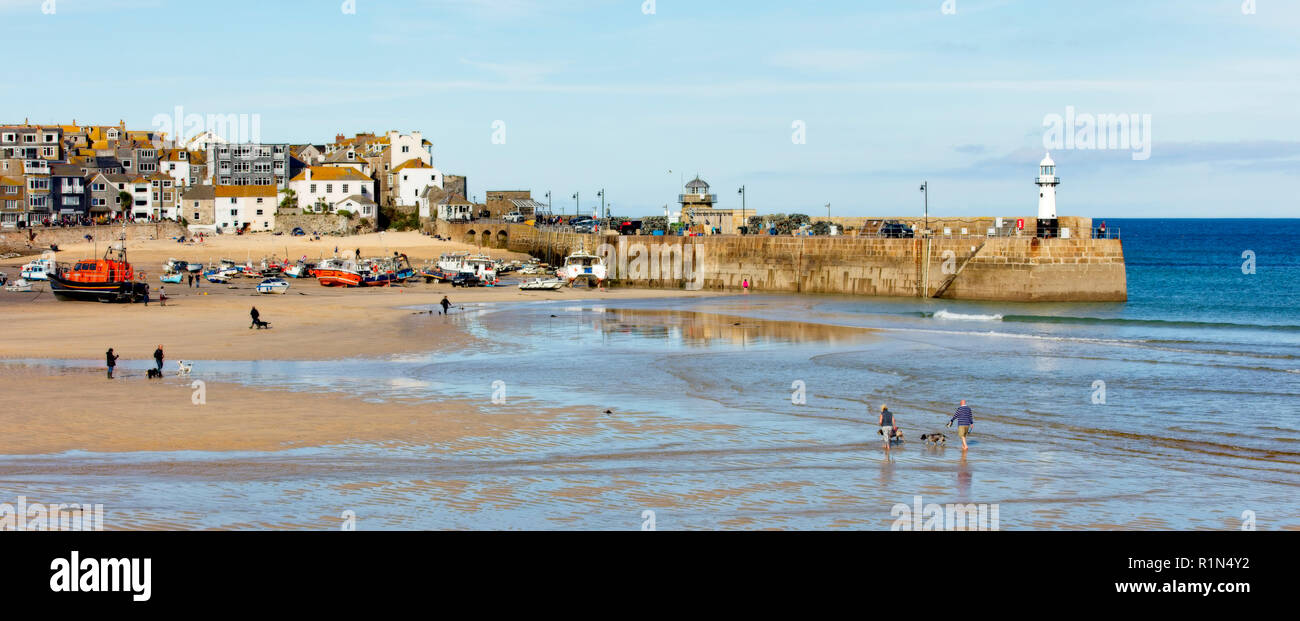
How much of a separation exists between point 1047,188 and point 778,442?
41844 millimetres

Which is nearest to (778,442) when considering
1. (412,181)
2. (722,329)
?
(722,329)

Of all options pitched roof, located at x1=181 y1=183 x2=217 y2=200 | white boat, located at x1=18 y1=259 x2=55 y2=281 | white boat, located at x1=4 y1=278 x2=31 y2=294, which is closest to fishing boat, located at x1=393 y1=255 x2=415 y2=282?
white boat, located at x1=18 y1=259 x2=55 y2=281

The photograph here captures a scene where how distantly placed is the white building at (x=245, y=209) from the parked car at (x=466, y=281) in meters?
50.9

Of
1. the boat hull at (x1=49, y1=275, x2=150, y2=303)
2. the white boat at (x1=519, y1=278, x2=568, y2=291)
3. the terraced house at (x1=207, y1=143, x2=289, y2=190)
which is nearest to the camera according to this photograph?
the boat hull at (x1=49, y1=275, x2=150, y2=303)

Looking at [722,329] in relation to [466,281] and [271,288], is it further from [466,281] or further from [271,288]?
[466,281]

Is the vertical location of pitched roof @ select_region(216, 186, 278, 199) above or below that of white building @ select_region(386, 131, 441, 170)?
below

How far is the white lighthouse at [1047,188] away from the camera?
5866cm

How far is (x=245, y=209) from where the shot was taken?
119312 millimetres

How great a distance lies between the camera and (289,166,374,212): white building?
119m

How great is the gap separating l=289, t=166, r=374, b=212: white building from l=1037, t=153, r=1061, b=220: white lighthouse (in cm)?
7964

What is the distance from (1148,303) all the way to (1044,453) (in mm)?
47376

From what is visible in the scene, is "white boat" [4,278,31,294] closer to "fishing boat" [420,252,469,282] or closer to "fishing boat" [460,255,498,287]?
"fishing boat" [420,252,469,282]

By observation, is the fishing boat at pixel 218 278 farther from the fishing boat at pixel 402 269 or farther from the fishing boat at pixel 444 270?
the fishing boat at pixel 444 270
